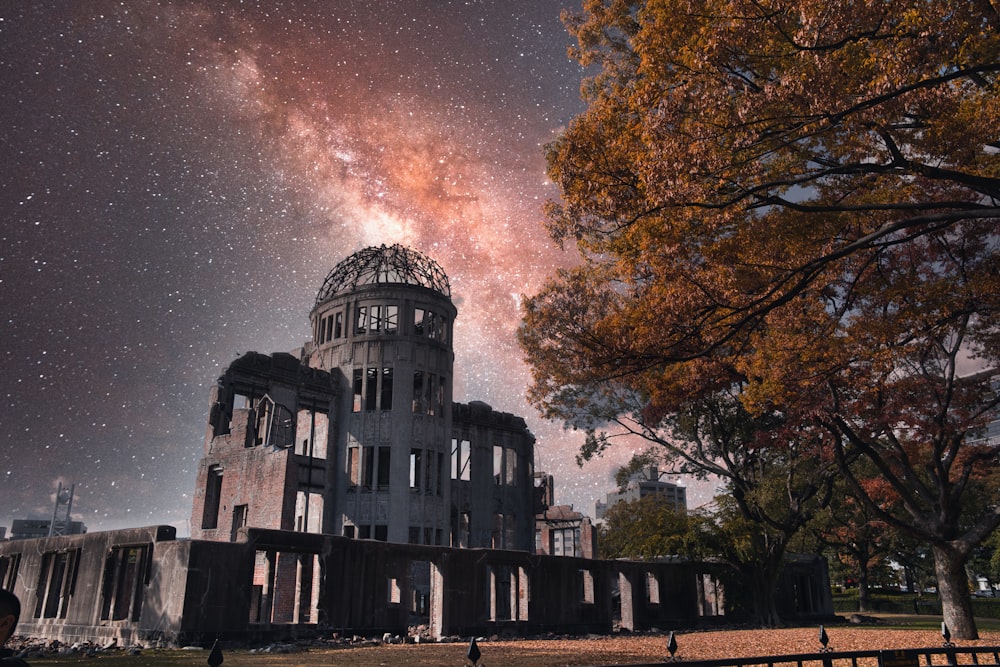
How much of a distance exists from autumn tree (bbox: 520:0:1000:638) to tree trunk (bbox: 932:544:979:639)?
54mm

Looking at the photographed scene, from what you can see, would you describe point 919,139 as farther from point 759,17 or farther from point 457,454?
point 457,454

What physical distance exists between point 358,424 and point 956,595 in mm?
27526

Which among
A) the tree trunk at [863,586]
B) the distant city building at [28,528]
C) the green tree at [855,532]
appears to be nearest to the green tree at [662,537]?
the green tree at [855,532]

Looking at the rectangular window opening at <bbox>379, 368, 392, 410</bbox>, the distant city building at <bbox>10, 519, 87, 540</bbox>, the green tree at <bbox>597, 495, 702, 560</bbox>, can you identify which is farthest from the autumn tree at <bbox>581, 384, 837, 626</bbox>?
the distant city building at <bbox>10, 519, 87, 540</bbox>

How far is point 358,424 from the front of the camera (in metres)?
37.3

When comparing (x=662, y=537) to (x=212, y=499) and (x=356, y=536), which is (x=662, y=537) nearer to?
(x=356, y=536)

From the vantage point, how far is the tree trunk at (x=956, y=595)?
18641 millimetres

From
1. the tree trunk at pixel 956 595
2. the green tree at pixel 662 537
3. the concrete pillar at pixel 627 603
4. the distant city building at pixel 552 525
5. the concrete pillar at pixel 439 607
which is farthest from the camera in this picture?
the distant city building at pixel 552 525

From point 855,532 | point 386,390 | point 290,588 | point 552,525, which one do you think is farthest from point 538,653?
point 855,532

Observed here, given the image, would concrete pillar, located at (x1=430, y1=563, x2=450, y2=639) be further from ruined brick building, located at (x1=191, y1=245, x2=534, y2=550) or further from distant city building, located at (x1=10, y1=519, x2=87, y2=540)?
distant city building, located at (x1=10, y1=519, x2=87, y2=540)

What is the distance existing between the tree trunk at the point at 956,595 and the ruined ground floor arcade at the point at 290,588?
38.3 ft

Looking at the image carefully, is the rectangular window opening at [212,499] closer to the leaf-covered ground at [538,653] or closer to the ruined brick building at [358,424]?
the ruined brick building at [358,424]

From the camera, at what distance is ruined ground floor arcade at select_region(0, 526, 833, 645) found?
695 inches

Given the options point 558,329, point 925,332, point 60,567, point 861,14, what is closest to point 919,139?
point 861,14
